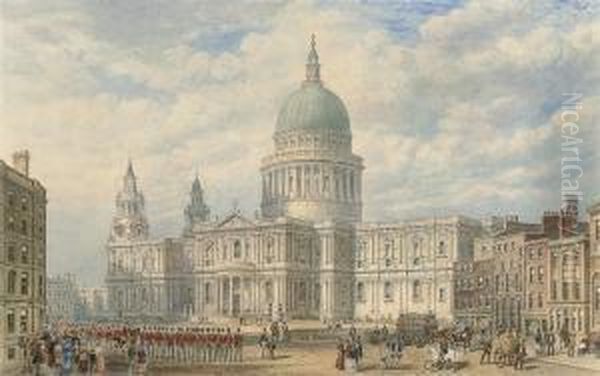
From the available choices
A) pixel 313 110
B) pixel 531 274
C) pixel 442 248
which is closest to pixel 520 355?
pixel 531 274

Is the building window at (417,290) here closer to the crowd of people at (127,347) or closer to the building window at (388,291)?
the building window at (388,291)

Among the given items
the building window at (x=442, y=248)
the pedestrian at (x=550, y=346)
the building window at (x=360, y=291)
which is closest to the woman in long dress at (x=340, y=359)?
the building window at (x=360, y=291)

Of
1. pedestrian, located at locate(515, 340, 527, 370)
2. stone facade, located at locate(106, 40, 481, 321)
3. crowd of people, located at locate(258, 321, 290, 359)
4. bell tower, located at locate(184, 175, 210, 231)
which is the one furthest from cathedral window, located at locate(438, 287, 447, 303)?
bell tower, located at locate(184, 175, 210, 231)

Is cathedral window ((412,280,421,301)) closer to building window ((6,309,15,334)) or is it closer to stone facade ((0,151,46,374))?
stone facade ((0,151,46,374))

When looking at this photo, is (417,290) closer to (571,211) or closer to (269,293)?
(269,293)

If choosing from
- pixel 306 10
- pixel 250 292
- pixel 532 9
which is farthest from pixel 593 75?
pixel 250 292

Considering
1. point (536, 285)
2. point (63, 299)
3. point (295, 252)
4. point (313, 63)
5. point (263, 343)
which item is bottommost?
point (263, 343)
